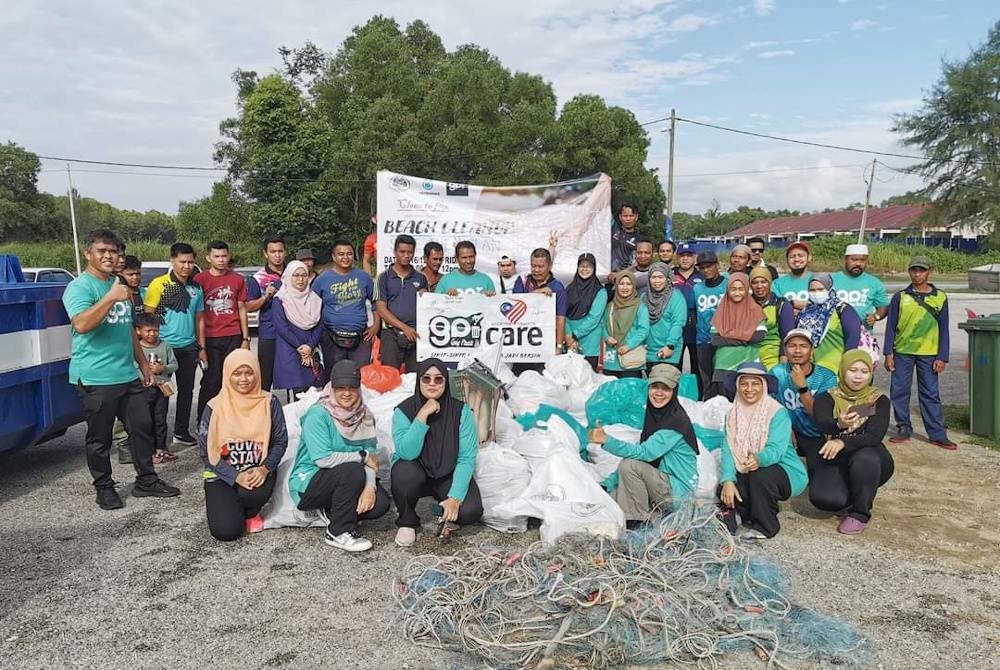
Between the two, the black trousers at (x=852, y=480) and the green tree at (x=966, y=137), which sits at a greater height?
the green tree at (x=966, y=137)

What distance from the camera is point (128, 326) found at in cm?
469

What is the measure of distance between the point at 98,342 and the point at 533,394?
10.0 ft

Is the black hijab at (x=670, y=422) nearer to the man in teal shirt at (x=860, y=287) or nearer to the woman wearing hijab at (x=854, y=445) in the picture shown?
the woman wearing hijab at (x=854, y=445)

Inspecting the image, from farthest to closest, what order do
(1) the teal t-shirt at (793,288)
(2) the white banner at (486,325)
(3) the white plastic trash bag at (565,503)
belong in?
(2) the white banner at (486,325), (1) the teal t-shirt at (793,288), (3) the white plastic trash bag at (565,503)

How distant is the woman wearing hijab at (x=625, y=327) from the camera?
603 centimetres

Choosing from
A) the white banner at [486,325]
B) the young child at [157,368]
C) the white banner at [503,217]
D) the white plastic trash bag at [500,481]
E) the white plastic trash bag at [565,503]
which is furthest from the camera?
the white banner at [503,217]

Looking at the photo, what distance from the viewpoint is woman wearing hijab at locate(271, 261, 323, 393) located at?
593cm

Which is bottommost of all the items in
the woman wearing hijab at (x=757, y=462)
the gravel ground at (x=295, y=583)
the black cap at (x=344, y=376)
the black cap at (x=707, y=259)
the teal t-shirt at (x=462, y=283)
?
the gravel ground at (x=295, y=583)

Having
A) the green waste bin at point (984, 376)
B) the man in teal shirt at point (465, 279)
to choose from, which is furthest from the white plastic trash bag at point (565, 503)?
the green waste bin at point (984, 376)

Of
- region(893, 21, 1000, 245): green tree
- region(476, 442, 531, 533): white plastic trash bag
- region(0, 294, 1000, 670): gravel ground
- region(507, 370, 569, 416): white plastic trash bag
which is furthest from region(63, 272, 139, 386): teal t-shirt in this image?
region(893, 21, 1000, 245): green tree

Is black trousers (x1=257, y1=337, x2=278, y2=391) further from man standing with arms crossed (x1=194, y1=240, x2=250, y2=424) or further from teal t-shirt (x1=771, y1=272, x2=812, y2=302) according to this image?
teal t-shirt (x1=771, y1=272, x2=812, y2=302)

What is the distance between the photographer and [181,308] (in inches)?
227

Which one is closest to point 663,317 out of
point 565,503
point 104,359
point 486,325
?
point 486,325

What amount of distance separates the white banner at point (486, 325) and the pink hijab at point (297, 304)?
3.02 feet
